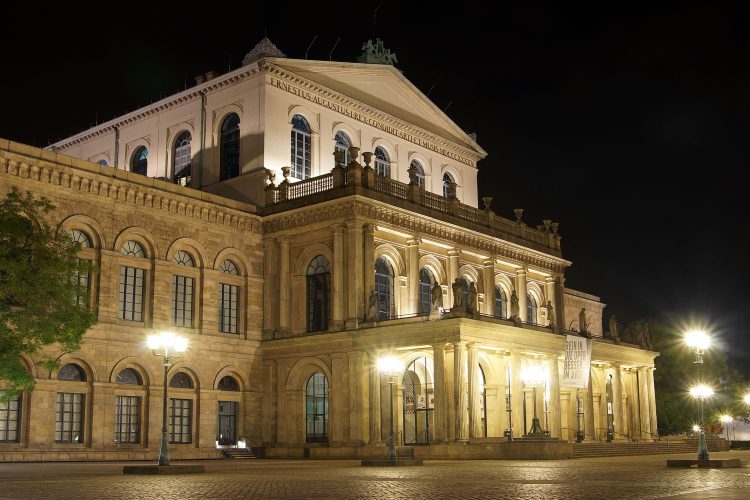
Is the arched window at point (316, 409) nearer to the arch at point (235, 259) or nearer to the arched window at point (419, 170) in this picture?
the arch at point (235, 259)

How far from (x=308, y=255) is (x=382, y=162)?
10.1m

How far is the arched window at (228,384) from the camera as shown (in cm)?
4018

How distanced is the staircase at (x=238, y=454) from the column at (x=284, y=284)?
5463 mm

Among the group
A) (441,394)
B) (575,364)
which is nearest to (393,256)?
(441,394)

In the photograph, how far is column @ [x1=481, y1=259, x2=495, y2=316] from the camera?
4744cm

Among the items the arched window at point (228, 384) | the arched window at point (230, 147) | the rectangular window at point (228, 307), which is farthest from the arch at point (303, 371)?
the arched window at point (230, 147)

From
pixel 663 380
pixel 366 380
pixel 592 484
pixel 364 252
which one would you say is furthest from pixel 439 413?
pixel 663 380

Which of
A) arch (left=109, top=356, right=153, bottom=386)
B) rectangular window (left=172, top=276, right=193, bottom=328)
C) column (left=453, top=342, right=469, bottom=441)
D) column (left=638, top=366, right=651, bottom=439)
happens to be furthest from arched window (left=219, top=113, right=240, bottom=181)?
column (left=638, top=366, right=651, bottom=439)

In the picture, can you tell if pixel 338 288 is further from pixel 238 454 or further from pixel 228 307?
pixel 238 454

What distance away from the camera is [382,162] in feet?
163

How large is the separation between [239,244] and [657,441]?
24.2 metres

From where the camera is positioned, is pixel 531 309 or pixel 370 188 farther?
pixel 531 309

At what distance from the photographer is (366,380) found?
Result: 127 feet

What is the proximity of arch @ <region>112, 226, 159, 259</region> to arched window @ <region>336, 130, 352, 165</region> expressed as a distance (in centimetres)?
1265
